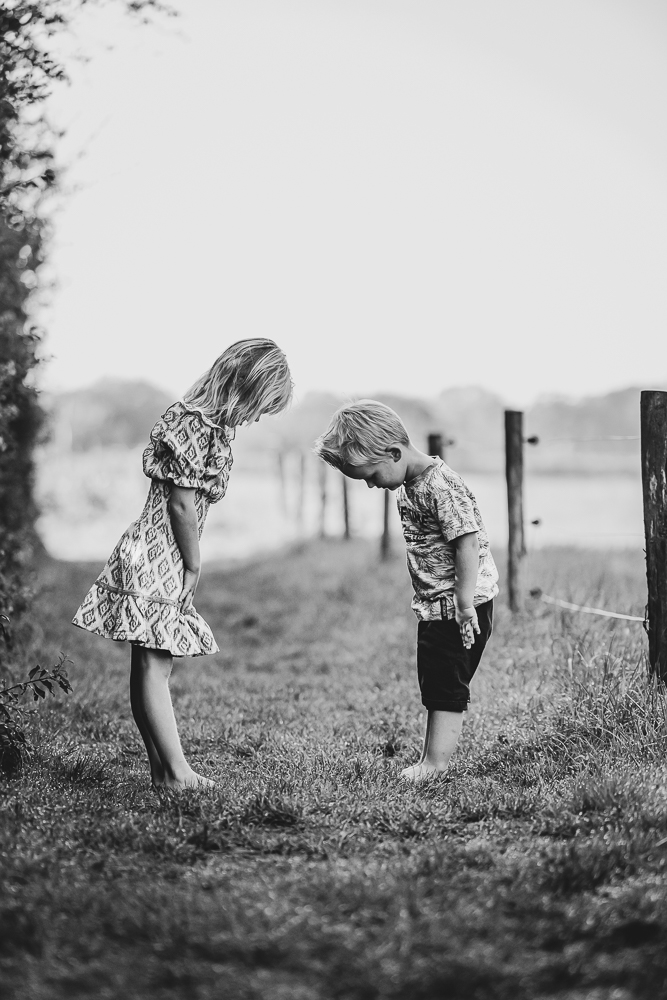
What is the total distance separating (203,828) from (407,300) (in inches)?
1730

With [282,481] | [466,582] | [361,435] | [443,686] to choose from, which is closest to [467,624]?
[466,582]

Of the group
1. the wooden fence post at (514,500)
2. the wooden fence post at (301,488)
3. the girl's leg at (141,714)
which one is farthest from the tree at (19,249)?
the wooden fence post at (301,488)

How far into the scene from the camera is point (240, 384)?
372 cm

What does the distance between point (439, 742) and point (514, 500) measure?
3.81 m

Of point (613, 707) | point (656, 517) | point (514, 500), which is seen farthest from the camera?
point (514, 500)

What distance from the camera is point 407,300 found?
149ft

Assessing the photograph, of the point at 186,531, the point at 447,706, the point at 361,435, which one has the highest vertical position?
the point at 361,435

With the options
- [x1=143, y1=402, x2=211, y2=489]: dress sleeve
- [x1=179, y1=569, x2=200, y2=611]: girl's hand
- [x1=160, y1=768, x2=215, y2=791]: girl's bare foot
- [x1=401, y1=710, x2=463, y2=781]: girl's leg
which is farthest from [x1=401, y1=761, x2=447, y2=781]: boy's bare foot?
[x1=143, y1=402, x2=211, y2=489]: dress sleeve

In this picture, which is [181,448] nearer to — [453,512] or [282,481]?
[453,512]

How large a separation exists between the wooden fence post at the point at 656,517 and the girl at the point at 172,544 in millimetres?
1912

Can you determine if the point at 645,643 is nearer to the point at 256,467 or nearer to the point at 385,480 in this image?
the point at 385,480

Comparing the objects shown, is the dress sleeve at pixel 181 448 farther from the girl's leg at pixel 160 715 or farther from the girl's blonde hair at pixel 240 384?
the girl's leg at pixel 160 715

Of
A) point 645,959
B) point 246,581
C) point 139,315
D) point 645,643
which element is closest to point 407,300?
point 139,315

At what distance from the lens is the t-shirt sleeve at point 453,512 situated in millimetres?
3818
